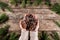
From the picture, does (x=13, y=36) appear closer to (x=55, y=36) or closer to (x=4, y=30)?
(x=4, y=30)

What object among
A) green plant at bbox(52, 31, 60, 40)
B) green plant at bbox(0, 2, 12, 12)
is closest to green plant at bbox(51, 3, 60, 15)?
green plant at bbox(52, 31, 60, 40)

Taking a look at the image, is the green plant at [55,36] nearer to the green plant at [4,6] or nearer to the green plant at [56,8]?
the green plant at [56,8]

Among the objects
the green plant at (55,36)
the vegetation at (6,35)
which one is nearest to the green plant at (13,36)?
the vegetation at (6,35)

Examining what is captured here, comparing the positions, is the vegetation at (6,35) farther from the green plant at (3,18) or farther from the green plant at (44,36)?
the green plant at (44,36)

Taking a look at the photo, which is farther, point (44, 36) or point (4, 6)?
point (4, 6)

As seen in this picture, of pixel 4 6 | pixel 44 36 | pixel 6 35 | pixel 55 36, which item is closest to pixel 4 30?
pixel 6 35

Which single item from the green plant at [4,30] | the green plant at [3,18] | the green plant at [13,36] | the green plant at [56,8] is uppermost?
the green plant at [56,8]

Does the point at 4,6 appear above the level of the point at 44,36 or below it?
above

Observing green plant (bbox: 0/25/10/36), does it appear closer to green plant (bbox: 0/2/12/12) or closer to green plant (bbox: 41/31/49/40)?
green plant (bbox: 0/2/12/12)

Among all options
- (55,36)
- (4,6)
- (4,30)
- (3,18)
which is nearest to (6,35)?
(4,30)

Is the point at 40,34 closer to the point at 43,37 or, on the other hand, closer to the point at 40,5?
the point at 43,37

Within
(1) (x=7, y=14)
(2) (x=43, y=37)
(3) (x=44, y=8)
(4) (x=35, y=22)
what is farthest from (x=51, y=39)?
(4) (x=35, y=22)

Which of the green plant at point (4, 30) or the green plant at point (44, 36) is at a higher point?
the green plant at point (4, 30)

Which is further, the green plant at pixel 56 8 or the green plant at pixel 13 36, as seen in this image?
the green plant at pixel 56 8
